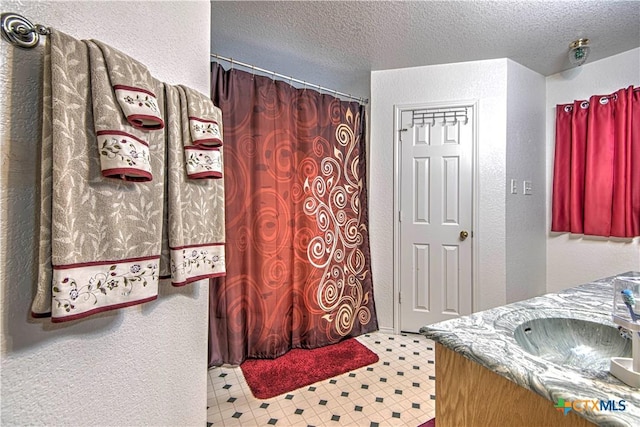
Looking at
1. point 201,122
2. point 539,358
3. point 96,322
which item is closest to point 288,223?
point 201,122

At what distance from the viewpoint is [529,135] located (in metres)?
2.57

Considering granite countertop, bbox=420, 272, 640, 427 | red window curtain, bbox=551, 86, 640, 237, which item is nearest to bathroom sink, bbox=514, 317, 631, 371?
granite countertop, bbox=420, 272, 640, 427

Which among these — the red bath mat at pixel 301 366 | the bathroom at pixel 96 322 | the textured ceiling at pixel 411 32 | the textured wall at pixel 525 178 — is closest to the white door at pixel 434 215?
the textured wall at pixel 525 178

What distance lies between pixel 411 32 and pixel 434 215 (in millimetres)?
1420

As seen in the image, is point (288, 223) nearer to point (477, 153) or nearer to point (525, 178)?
point (477, 153)

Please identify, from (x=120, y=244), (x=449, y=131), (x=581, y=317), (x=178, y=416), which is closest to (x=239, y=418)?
(x=178, y=416)

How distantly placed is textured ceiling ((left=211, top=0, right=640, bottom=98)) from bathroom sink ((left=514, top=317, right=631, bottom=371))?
1.84 metres

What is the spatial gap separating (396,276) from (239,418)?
63.8 inches

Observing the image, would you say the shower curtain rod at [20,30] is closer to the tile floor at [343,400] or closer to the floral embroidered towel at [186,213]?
the floral embroidered towel at [186,213]

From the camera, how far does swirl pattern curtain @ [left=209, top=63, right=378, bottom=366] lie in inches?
79.0

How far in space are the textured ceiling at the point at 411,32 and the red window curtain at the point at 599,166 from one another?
437 mm

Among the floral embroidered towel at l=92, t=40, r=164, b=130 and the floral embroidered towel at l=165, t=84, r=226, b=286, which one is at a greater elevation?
the floral embroidered towel at l=92, t=40, r=164, b=130

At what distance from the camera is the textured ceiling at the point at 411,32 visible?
1.80 m

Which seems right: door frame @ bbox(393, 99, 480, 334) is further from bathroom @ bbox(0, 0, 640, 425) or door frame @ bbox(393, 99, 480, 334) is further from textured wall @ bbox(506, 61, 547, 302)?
bathroom @ bbox(0, 0, 640, 425)
